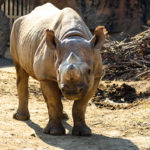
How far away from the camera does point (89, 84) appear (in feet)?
16.0

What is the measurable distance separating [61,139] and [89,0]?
9.24 metres

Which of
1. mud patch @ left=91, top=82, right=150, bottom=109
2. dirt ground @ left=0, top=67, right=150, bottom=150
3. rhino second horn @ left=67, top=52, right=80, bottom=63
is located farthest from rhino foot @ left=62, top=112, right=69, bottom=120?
rhino second horn @ left=67, top=52, right=80, bottom=63

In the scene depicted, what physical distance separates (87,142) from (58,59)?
1097 millimetres

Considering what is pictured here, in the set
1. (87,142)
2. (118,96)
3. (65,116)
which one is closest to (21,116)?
(65,116)

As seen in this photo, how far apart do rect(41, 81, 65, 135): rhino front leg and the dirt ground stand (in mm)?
126

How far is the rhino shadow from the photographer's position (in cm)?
493

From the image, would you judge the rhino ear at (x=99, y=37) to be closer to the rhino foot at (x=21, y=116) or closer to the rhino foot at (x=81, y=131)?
the rhino foot at (x=81, y=131)

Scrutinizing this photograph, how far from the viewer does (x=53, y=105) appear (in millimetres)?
5559

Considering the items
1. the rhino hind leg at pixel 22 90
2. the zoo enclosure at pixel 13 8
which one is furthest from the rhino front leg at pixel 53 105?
the zoo enclosure at pixel 13 8

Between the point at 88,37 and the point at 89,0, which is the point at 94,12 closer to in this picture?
the point at 89,0

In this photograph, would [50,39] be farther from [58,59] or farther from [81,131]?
[81,131]

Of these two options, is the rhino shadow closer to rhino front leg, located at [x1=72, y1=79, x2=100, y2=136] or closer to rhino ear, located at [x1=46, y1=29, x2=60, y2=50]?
rhino front leg, located at [x1=72, y1=79, x2=100, y2=136]

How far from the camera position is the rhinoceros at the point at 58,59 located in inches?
182

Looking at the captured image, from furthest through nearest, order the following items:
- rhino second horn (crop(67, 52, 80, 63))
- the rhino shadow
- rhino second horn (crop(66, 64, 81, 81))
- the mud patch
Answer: the mud patch, the rhino shadow, rhino second horn (crop(67, 52, 80, 63)), rhino second horn (crop(66, 64, 81, 81))
